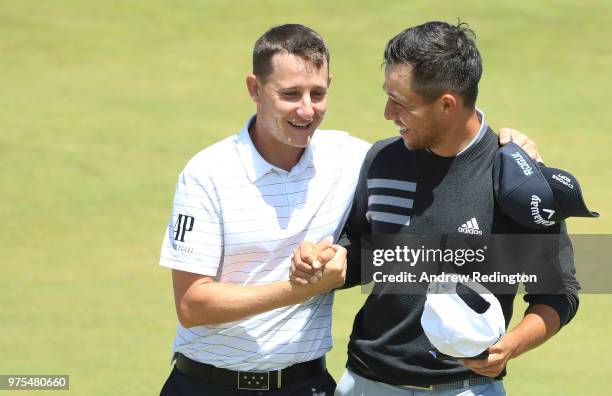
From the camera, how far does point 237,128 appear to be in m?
11.6

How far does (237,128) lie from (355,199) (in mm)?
6971

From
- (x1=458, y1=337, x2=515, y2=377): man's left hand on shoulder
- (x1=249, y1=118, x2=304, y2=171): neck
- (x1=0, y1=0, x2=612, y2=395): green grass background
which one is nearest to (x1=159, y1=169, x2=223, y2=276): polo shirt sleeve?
(x1=249, y1=118, x2=304, y2=171): neck

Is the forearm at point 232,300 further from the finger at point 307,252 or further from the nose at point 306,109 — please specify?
the nose at point 306,109

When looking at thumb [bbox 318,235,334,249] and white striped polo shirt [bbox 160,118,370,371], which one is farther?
white striped polo shirt [bbox 160,118,370,371]

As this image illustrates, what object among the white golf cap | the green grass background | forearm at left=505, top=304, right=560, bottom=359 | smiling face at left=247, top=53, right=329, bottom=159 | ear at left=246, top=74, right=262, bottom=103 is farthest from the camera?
the green grass background

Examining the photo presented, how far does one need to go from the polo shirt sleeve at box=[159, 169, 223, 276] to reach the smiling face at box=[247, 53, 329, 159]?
0.33 m

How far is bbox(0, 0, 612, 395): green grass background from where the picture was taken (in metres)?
7.96

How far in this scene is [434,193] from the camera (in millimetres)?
4367

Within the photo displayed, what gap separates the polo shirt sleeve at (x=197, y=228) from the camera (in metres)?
4.51

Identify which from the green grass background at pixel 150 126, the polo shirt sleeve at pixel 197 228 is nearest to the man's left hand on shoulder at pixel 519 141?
the polo shirt sleeve at pixel 197 228

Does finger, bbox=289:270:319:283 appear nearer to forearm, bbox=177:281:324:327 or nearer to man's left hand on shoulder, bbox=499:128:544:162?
forearm, bbox=177:281:324:327

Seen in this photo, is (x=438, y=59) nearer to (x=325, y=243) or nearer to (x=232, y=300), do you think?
(x=325, y=243)

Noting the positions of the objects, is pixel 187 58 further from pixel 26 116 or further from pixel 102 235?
pixel 102 235

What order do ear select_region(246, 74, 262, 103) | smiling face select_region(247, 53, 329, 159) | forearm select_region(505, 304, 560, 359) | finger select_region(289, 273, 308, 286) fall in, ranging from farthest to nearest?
ear select_region(246, 74, 262, 103)
smiling face select_region(247, 53, 329, 159)
finger select_region(289, 273, 308, 286)
forearm select_region(505, 304, 560, 359)
